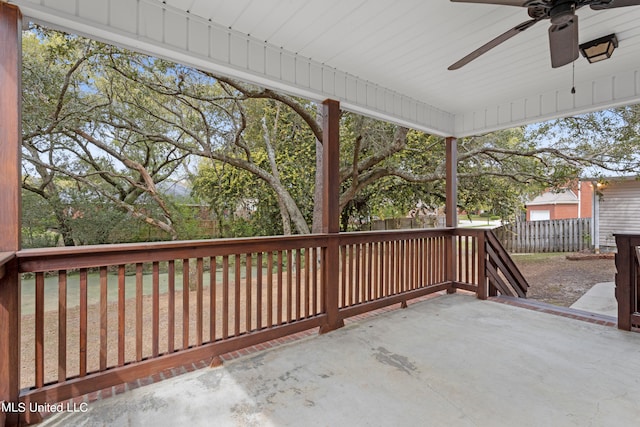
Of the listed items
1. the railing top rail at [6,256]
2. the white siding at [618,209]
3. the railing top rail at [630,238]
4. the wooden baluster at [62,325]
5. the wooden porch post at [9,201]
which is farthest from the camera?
the white siding at [618,209]

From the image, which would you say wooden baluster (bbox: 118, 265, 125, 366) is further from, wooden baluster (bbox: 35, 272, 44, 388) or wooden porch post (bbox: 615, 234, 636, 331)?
wooden porch post (bbox: 615, 234, 636, 331)

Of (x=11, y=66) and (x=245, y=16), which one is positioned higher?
(x=245, y=16)

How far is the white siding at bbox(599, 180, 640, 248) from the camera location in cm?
862

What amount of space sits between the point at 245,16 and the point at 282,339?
2738 mm

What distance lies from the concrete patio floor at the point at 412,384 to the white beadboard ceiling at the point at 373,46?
240 centimetres

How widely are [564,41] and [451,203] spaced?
278 cm

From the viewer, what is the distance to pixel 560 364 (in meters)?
2.40

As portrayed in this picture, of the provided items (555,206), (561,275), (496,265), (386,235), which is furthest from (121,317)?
(555,206)

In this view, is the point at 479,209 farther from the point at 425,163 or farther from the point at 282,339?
the point at 282,339

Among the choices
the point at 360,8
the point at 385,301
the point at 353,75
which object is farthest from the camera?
the point at 385,301

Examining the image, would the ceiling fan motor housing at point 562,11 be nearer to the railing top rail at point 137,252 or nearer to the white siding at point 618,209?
the railing top rail at point 137,252

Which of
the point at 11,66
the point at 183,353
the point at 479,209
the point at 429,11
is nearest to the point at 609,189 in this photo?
the point at 479,209

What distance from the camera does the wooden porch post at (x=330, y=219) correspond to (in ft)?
10.2

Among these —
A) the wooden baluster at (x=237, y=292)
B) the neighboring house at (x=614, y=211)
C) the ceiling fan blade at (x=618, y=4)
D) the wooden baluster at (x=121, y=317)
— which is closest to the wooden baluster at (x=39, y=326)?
the wooden baluster at (x=121, y=317)
